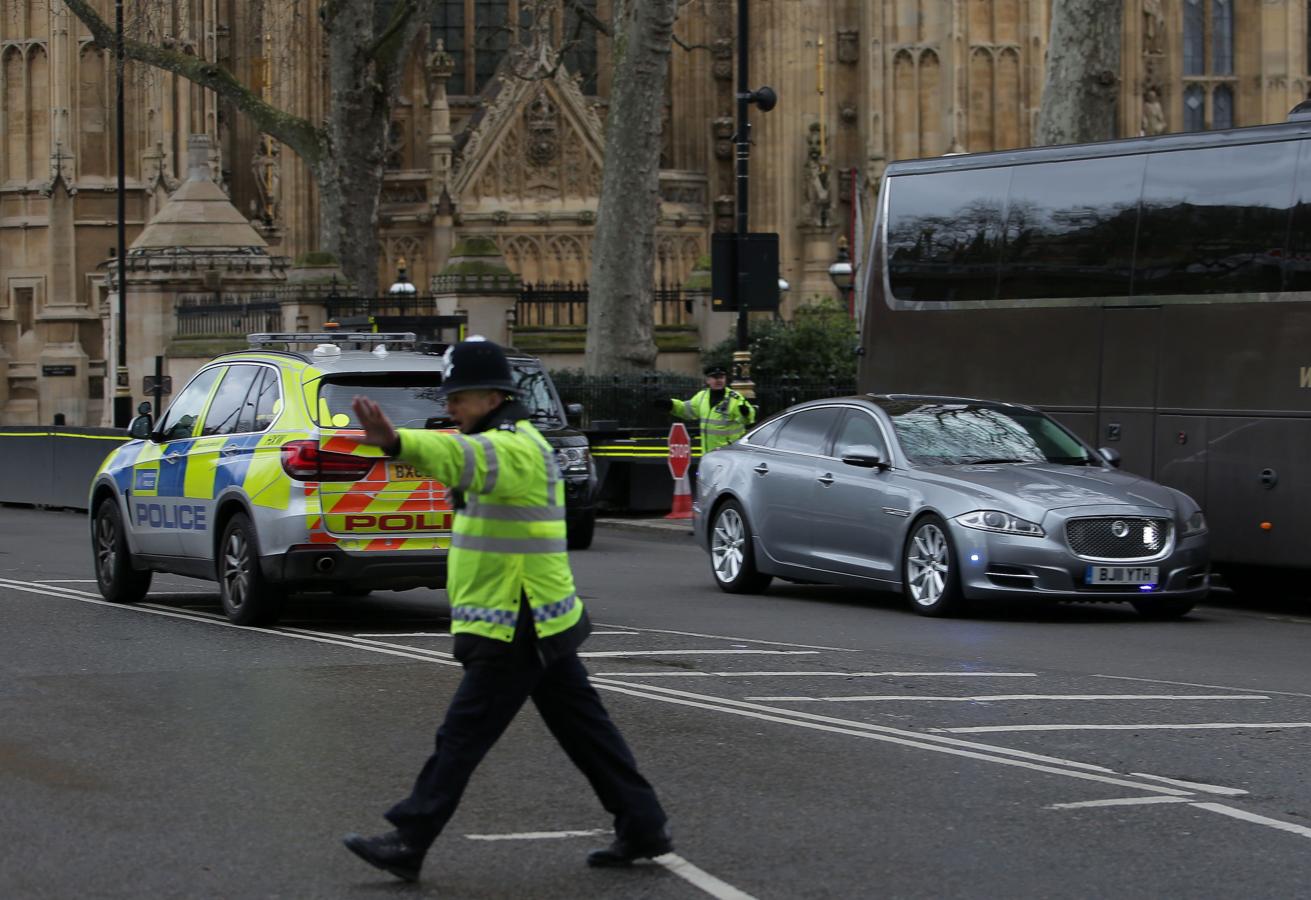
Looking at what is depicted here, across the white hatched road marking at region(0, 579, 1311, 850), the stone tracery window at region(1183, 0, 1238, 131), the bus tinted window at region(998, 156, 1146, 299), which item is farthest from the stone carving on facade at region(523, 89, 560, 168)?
the white hatched road marking at region(0, 579, 1311, 850)

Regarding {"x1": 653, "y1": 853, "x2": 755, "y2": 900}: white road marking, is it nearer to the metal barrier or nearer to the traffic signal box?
the traffic signal box

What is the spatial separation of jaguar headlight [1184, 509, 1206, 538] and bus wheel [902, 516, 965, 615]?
152 centimetres

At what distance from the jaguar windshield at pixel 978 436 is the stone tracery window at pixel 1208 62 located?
3840 centimetres

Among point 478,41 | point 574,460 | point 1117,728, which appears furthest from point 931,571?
point 478,41

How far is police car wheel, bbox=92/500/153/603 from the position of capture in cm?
1530

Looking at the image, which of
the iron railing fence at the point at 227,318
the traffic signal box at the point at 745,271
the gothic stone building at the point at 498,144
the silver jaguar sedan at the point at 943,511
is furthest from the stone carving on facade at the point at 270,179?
the silver jaguar sedan at the point at 943,511

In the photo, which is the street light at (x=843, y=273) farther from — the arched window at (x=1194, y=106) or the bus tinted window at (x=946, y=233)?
the bus tinted window at (x=946, y=233)

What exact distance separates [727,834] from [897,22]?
4137cm

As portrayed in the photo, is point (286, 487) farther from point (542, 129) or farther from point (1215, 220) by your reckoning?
point (542, 129)

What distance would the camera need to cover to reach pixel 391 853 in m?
6.65

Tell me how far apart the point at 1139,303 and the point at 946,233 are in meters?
2.13

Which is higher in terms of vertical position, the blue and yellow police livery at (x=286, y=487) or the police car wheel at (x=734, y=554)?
the blue and yellow police livery at (x=286, y=487)

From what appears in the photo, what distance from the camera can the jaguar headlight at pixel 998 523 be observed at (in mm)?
14445

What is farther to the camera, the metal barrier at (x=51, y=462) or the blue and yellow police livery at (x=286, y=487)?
the metal barrier at (x=51, y=462)
